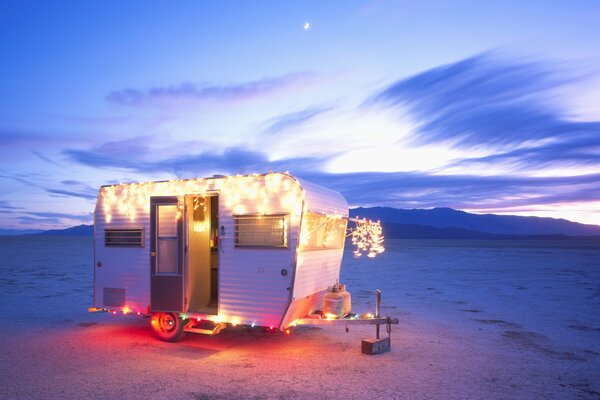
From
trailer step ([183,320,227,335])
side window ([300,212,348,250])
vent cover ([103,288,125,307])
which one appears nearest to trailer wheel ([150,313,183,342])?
trailer step ([183,320,227,335])

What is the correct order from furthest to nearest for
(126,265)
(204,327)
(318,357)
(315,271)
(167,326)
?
(126,265) < (204,327) < (167,326) < (315,271) < (318,357)

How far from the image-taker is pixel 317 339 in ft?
A: 32.3

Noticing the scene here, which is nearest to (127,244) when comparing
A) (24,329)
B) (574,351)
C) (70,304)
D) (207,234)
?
(207,234)

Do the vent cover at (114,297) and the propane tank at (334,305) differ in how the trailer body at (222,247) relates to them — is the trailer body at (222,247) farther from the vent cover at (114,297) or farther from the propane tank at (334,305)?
the propane tank at (334,305)

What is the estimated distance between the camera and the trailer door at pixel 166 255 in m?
9.30

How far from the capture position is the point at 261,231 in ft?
28.1

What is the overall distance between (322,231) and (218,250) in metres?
2.14

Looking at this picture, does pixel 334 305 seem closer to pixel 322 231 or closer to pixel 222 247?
pixel 322 231

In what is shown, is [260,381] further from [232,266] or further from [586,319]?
[586,319]

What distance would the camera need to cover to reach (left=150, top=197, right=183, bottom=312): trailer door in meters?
9.30

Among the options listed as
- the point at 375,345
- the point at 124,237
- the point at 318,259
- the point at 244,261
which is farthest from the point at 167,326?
Result: the point at 375,345

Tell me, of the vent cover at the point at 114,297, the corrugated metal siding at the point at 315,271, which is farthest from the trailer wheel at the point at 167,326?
the corrugated metal siding at the point at 315,271

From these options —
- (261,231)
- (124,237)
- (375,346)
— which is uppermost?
(261,231)

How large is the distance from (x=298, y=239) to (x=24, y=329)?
7297 mm
